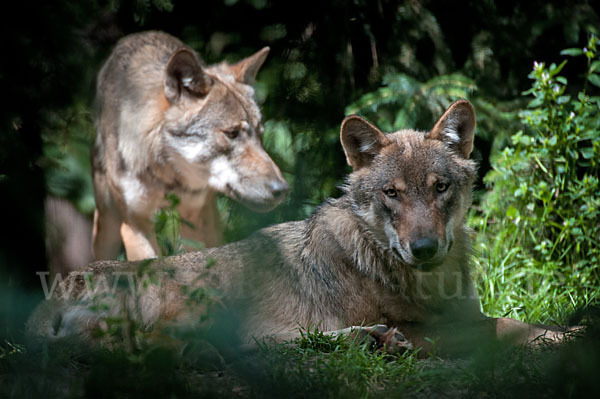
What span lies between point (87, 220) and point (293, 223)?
335 cm

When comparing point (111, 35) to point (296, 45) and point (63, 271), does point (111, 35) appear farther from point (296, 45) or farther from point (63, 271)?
point (63, 271)

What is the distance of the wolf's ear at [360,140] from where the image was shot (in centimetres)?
424

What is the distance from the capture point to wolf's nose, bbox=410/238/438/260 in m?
3.72

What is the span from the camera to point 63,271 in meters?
7.02

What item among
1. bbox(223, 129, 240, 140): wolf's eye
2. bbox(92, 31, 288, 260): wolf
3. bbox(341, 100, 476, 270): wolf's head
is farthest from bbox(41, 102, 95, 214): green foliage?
bbox(341, 100, 476, 270): wolf's head


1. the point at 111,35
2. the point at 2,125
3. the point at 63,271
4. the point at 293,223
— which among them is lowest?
the point at 63,271

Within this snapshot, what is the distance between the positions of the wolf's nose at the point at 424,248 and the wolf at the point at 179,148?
76.3 inches

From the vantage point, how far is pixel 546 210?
19.0ft

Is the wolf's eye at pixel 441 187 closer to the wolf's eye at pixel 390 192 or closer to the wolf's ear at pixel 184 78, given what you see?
the wolf's eye at pixel 390 192

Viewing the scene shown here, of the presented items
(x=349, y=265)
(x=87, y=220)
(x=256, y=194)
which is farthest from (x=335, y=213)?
(x=87, y=220)

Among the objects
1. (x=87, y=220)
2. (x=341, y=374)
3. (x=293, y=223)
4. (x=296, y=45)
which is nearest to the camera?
(x=341, y=374)

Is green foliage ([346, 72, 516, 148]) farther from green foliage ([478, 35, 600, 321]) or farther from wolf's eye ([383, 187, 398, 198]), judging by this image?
wolf's eye ([383, 187, 398, 198])

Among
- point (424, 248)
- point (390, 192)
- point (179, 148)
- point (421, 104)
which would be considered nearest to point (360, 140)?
point (390, 192)

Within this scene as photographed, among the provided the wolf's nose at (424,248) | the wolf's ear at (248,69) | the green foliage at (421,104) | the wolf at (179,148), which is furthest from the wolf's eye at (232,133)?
the wolf's nose at (424,248)
